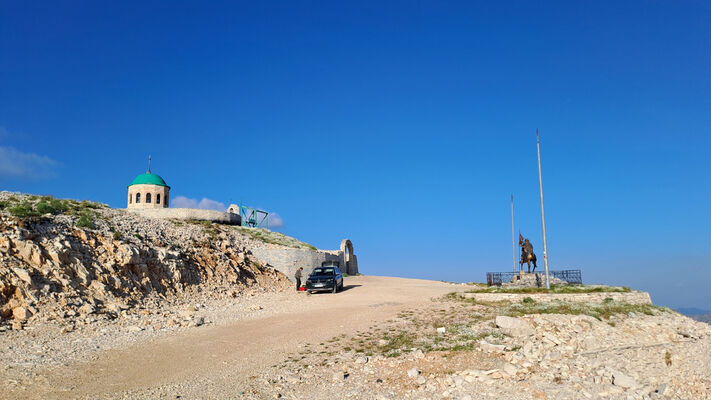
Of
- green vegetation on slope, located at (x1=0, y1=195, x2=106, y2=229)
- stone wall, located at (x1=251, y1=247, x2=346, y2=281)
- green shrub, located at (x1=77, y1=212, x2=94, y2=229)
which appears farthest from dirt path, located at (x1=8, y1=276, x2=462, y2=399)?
stone wall, located at (x1=251, y1=247, x2=346, y2=281)

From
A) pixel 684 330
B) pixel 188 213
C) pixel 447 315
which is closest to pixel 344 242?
pixel 188 213

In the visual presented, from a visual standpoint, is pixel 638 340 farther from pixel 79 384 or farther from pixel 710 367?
pixel 79 384

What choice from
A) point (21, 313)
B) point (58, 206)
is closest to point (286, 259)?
point (58, 206)

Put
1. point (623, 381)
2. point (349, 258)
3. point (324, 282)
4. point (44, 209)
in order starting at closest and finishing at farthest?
point (623, 381) < point (44, 209) < point (324, 282) < point (349, 258)

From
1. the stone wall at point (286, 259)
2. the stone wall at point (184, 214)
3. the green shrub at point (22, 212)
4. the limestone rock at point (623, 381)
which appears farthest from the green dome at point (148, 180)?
the limestone rock at point (623, 381)

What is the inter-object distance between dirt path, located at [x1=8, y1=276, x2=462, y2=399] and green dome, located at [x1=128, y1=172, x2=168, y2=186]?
32.8 m

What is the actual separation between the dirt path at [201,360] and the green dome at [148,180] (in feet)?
108

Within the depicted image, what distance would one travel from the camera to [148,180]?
156ft

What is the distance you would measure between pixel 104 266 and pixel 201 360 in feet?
39.1

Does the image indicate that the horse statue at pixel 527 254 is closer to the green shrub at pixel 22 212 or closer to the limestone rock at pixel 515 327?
the limestone rock at pixel 515 327

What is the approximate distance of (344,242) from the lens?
46281mm

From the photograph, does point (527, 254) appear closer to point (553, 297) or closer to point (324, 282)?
point (553, 297)

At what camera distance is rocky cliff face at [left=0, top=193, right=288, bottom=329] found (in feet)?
57.4

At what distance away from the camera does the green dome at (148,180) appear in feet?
156
